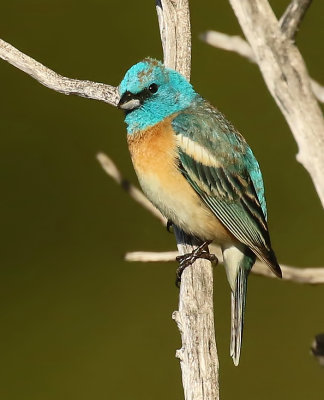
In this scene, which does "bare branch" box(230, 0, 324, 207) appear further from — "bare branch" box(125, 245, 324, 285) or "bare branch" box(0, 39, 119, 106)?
"bare branch" box(0, 39, 119, 106)

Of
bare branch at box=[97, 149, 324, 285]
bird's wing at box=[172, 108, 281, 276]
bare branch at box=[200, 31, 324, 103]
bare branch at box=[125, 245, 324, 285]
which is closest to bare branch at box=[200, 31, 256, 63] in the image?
bare branch at box=[200, 31, 324, 103]

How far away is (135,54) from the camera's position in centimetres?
362

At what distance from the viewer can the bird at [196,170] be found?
259 cm

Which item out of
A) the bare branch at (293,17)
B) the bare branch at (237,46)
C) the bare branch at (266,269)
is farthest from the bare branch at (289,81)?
the bare branch at (266,269)

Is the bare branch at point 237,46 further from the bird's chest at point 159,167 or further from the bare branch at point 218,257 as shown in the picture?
the bare branch at point 218,257

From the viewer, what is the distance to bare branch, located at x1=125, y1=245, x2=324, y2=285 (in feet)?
8.04

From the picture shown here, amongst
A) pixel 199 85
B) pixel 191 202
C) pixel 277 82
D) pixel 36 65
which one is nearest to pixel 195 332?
pixel 191 202

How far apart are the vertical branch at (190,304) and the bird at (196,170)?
11 cm

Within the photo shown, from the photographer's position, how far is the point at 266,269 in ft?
9.00

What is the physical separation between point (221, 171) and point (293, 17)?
2.33 ft

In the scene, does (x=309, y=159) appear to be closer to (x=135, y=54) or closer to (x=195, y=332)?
(x=195, y=332)

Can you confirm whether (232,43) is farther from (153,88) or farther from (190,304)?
(190,304)

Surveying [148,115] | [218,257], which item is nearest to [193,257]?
[218,257]

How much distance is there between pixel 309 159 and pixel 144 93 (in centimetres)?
78
